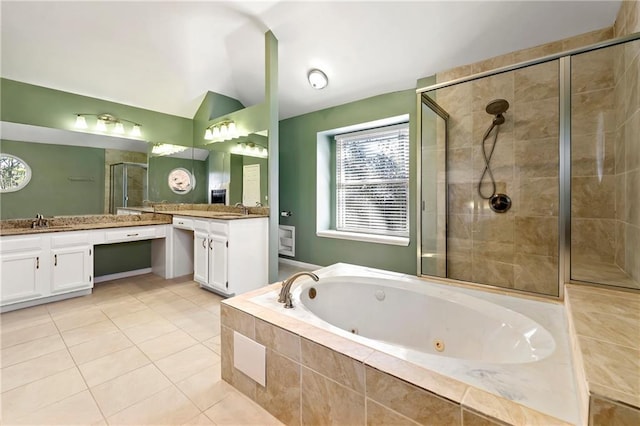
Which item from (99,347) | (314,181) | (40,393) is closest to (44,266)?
(99,347)

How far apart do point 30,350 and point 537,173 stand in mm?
4040

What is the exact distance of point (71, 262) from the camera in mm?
2893

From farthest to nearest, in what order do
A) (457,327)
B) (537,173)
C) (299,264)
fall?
(299,264) < (537,173) < (457,327)

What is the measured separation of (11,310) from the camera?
103 inches

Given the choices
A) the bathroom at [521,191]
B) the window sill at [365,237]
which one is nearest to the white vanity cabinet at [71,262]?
the window sill at [365,237]

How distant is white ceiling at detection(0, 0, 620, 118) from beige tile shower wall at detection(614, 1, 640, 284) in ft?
1.55

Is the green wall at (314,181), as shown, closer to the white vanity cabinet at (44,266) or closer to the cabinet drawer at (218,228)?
the cabinet drawer at (218,228)

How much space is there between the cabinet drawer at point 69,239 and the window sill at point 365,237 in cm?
273

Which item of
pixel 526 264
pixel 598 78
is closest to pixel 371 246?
pixel 526 264

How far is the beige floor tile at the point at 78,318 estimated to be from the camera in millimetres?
2328

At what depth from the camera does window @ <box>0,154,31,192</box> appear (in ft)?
9.09

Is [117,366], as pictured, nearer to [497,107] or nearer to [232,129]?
[232,129]

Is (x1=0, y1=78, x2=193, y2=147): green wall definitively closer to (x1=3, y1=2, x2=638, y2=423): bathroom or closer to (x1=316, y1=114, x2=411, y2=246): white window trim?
(x1=316, y1=114, x2=411, y2=246): white window trim

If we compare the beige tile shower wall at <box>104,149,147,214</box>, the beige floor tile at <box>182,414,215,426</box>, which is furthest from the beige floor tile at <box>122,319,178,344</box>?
the beige tile shower wall at <box>104,149,147,214</box>
